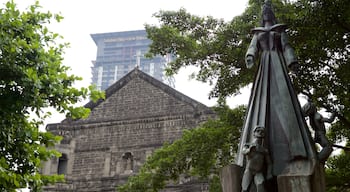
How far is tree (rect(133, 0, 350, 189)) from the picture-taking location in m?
7.10

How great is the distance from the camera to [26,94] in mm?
6672

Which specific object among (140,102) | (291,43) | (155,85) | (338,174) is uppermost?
(155,85)

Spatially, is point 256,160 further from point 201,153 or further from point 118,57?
point 118,57

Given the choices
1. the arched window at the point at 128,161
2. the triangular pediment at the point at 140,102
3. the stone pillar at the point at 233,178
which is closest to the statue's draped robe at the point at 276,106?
the stone pillar at the point at 233,178

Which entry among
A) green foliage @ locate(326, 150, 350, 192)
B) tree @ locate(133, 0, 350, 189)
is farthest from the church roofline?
green foliage @ locate(326, 150, 350, 192)

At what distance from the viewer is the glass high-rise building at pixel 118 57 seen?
299ft

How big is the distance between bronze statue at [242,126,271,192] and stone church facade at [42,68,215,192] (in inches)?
492

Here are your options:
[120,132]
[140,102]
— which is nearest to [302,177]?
[120,132]

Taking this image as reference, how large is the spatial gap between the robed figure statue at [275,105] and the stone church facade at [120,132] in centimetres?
1184

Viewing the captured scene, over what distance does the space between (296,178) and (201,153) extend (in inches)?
203

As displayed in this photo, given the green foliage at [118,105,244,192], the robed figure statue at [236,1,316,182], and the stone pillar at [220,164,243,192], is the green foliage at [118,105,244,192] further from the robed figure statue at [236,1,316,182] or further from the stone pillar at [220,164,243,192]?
the stone pillar at [220,164,243,192]

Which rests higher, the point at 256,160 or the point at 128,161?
the point at 128,161

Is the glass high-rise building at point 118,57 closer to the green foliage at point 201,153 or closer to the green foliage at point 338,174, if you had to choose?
the green foliage at point 201,153

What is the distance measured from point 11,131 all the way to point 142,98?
1142 cm
